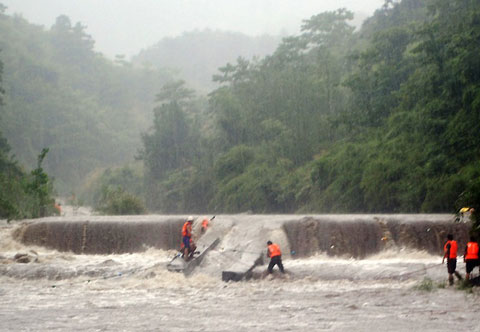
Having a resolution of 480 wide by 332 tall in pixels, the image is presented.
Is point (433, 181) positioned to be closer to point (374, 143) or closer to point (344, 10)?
point (374, 143)

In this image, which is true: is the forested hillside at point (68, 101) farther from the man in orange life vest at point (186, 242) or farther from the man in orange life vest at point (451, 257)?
the man in orange life vest at point (451, 257)

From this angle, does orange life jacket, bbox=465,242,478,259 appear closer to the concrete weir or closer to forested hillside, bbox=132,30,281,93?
the concrete weir

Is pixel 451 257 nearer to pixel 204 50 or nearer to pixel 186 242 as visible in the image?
pixel 186 242

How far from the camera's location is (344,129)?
36281 mm

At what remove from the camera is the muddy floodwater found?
12227mm

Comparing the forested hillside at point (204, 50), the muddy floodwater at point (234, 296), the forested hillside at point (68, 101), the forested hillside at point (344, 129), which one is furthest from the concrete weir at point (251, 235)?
the forested hillside at point (204, 50)

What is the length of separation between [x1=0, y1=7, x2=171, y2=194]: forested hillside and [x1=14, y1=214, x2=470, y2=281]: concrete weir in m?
39.3

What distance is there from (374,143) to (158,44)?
332 feet

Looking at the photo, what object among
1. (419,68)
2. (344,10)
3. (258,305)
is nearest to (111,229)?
(258,305)

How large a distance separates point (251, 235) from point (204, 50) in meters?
104

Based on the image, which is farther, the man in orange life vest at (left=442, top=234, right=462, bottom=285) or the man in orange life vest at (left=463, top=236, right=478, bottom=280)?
the man in orange life vest at (left=442, top=234, right=462, bottom=285)

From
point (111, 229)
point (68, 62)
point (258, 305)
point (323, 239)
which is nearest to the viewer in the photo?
point (258, 305)

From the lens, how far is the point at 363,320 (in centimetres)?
1226

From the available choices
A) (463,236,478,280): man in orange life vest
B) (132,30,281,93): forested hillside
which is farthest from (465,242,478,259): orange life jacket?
(132,30,281,93): forested hillside
